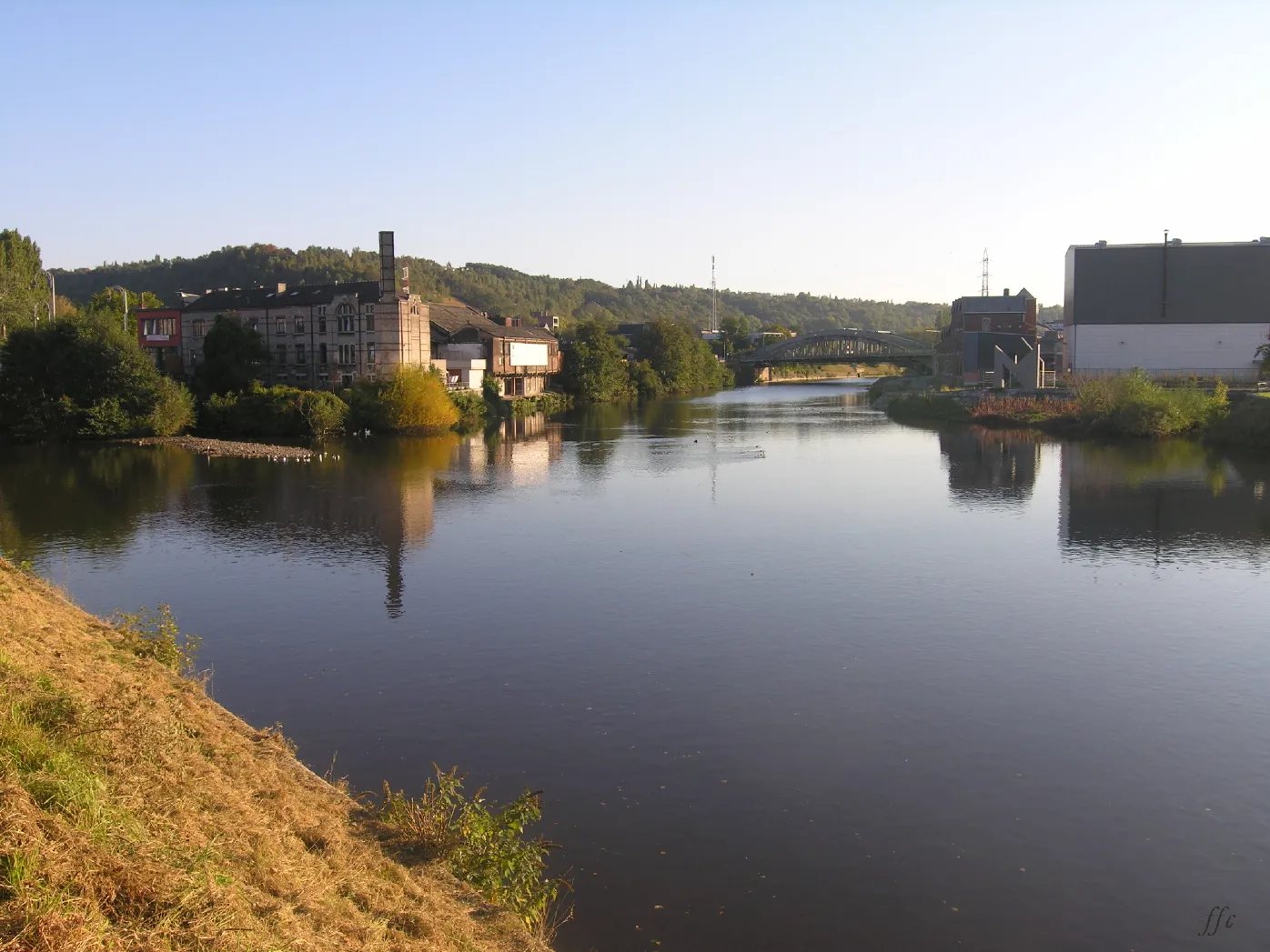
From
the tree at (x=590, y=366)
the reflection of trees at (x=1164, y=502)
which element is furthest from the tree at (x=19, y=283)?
the reflection of trees at (x=1164, y=502)

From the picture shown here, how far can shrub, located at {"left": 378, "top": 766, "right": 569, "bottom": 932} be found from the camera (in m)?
7.30

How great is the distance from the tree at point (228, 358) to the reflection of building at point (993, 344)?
124ft

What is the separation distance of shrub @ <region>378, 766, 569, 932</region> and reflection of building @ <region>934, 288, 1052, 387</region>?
163 ft

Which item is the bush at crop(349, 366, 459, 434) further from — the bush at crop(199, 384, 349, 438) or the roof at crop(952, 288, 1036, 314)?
the roof at crop(952, 288, 1036, 314)

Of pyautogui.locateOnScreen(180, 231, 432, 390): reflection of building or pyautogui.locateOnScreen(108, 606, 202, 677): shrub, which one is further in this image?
pyautogui.locateOnScreen(180, 231, 432, 390): reflection of building

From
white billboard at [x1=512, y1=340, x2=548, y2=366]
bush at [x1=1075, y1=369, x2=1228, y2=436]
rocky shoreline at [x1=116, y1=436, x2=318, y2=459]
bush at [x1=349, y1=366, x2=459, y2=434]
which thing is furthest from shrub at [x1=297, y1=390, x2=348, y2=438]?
bush at [x1=1075, y1=369, x2=1228, y2=436]

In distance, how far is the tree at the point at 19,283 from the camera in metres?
46.4

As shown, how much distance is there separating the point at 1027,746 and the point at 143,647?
937 cm

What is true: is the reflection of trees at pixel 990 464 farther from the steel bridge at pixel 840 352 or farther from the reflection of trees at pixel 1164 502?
the steel bridge at pixel 840 352

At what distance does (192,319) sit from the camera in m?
52.2

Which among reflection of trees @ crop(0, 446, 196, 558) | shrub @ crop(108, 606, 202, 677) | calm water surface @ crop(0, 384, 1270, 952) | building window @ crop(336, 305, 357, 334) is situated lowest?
calm water surface @ crop(0, 384, 1270, 952)

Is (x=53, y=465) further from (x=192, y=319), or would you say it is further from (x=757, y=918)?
(x=757, y=918)

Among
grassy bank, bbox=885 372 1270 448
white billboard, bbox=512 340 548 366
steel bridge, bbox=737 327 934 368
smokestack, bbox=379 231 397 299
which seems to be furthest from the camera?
steel bridge, bbox=737 327 934 368

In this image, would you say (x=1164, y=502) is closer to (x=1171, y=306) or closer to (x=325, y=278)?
(x=1171, y=306)
